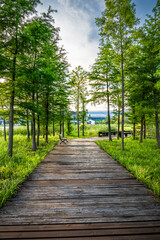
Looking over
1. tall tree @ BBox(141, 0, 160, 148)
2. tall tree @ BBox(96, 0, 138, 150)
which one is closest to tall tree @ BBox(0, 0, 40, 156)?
tall tree @ BBox(96, 0, 138, 150)

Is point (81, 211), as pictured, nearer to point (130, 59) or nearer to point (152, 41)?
point (130, 59)

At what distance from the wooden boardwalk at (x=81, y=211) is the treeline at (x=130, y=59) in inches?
257

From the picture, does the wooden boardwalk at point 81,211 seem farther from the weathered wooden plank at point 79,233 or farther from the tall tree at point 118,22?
the tall tree at point 118,22

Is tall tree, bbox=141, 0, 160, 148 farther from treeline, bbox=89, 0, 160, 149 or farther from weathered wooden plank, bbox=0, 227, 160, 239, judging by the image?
weathered wooden plank, bbox=0, 227, 160, 239

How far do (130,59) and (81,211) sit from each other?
10788 mm

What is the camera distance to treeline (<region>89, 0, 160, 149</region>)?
829cm

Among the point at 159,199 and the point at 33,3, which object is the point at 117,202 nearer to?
the point at 159,199

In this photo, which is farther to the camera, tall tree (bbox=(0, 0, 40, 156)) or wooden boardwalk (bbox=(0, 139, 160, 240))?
tall tree (bbox=(0, 0, 40, 156))

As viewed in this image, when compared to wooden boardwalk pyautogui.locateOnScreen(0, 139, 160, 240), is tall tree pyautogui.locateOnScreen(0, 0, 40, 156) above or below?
above

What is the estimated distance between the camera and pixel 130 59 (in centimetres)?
920

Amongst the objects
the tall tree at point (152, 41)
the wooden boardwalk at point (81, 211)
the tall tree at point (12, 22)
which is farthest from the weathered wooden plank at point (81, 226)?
the tall tree at point (152, 41)

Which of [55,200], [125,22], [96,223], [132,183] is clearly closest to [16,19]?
[125,22]

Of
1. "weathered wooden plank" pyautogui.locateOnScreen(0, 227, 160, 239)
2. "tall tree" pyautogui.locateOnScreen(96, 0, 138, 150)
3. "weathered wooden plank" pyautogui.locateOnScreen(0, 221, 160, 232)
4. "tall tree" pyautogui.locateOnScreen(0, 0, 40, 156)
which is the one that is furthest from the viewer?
"tall tree" pyautogui.locateOnScreen(96, 0, 138, 150)

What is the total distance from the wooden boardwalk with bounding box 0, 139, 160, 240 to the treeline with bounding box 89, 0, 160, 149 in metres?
6.53
